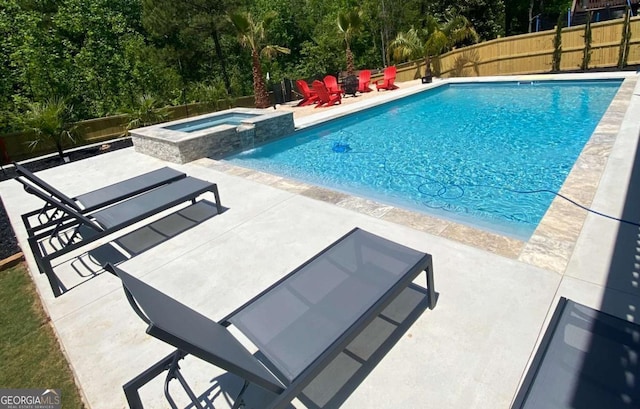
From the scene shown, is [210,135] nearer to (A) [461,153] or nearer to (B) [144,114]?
(B) [144,114]

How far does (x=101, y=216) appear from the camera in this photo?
468 cm

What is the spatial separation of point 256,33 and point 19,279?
12946 millimetres

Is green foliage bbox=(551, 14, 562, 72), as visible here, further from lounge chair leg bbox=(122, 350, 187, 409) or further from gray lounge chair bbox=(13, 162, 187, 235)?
lounge chair leg bbox=(122, 350, 187, 409)

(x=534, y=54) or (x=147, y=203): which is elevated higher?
(x=534, y=54)

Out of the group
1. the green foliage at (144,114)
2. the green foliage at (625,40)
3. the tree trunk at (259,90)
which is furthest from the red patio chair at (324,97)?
the green foliage at (625,40)

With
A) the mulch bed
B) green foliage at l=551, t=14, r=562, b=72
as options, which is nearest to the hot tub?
the mulch bed

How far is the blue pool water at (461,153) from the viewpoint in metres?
5.81

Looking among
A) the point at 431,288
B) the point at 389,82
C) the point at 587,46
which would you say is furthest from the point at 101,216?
the point at 587,46

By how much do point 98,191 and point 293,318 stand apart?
4284 mm

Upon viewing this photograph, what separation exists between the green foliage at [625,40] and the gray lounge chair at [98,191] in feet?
56.4

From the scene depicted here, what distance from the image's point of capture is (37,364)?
9.67 ft

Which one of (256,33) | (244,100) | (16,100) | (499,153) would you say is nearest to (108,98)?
(16,100)

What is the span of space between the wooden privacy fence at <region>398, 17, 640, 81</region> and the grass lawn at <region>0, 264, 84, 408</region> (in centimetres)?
1981

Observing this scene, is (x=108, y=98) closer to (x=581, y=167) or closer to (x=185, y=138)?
(x=185, y=138)
